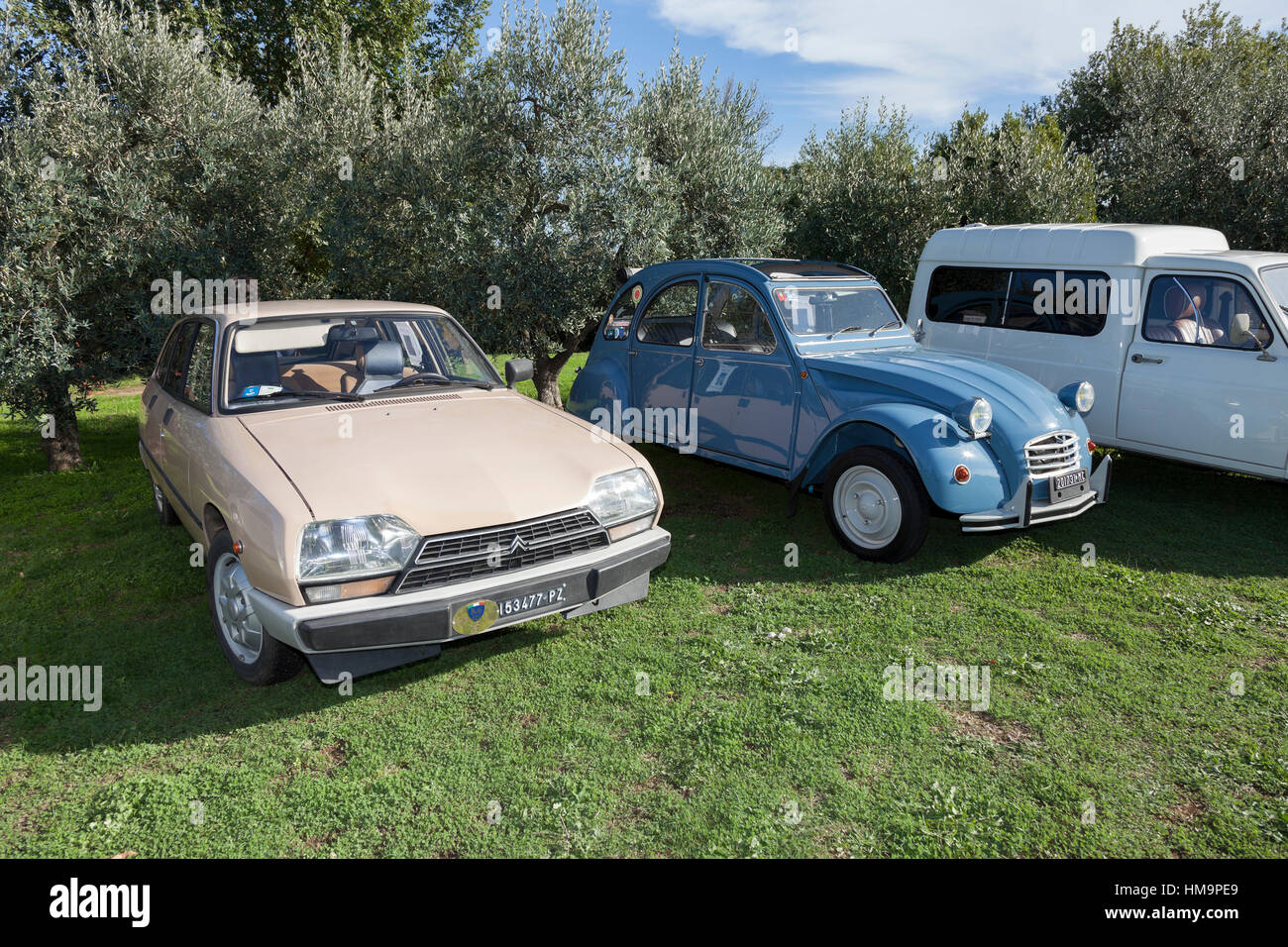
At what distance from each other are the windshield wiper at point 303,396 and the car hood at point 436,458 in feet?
0.39

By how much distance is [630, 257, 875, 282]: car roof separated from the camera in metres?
6.48

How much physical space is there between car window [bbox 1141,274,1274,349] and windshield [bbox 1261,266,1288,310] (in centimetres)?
16

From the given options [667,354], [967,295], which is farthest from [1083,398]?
[667,354]

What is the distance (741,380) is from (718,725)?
336 centimetres

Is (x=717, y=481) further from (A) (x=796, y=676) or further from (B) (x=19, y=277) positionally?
(B) (x=19, y=277)

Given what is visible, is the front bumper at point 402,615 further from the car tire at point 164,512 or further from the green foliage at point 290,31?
the green foliage at point 290,31

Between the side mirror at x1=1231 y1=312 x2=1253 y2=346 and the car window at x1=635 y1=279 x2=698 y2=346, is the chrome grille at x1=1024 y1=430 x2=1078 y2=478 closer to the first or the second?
the side mirror at x1=1231 y1=312 x2=1253 y2=346

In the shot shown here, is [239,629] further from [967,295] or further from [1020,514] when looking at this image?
[967,295]

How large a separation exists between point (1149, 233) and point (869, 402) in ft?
12.3

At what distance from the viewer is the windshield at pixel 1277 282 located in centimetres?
650

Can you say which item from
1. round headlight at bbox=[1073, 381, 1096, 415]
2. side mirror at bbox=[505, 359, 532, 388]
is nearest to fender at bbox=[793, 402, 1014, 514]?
round headlight at bbox=[1073, 381, 1096, 415]

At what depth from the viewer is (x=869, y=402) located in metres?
5.73

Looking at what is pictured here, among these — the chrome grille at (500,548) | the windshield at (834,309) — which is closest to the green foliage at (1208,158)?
the windshield at (834,309)
